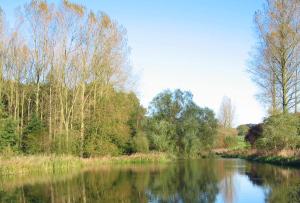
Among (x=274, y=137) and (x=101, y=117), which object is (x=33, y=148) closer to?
(x=101, y=117)

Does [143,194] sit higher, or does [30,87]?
[30,87]

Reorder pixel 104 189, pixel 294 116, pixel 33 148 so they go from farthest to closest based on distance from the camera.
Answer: pixel 33 148
pixel 294 116
pixel 104 189

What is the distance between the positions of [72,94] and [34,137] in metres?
6.70

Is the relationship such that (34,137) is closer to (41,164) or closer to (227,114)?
(41,164)

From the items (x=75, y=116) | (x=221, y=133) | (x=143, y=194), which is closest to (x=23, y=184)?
(x=143, y=194)

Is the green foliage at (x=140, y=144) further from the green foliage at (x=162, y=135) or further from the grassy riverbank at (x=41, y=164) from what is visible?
the grassy riverbank at (x=41, y=164)

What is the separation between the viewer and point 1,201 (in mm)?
15117

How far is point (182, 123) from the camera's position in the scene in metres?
53.7

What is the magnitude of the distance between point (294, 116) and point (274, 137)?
2592 mm

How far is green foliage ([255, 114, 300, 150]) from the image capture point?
32562mm

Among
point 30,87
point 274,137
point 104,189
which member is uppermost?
point 30,87

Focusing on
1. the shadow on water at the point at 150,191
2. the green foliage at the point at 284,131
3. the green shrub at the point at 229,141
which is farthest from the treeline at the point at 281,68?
the green shrub at the point at 229,141

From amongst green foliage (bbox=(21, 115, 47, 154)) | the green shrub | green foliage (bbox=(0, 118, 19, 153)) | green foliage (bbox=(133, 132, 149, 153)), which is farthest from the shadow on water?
the green shrub

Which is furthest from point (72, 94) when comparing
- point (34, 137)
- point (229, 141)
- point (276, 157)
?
point (229, 141)
